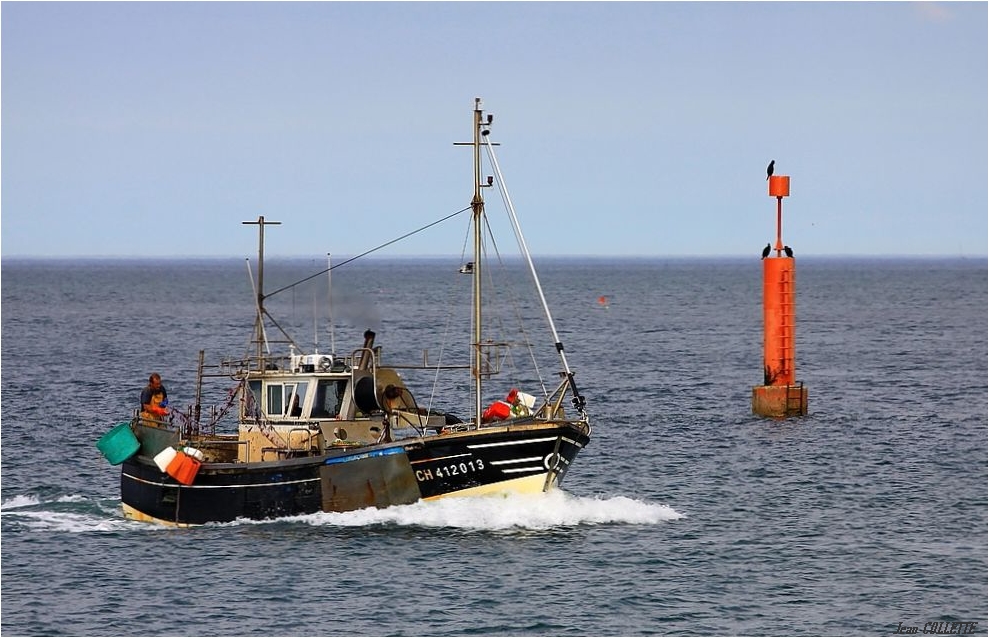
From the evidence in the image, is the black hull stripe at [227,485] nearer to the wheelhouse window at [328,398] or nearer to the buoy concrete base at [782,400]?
the wheelhouse window at [328,398]

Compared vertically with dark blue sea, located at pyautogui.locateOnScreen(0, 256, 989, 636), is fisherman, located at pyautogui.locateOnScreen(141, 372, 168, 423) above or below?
above

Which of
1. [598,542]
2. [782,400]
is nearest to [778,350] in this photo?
[782,400]

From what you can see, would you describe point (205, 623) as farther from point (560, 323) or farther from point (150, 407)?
point (560, 323)

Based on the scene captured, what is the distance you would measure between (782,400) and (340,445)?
2802cm

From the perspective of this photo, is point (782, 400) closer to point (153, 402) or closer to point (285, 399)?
point (285, 399)

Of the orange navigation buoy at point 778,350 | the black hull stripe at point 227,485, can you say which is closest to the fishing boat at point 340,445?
the black hull stripe at point 227,485

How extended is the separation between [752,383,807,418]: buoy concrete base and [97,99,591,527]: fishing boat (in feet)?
77.9

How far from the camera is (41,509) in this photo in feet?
145

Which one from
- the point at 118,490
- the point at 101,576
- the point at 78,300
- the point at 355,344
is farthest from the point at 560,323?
the point at 101,576

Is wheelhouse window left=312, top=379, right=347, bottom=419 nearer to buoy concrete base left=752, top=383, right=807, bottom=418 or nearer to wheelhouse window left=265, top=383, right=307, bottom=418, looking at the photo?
wheelhouse window left=265, top=383, right=307, bottom=418

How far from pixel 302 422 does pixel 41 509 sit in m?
8.69

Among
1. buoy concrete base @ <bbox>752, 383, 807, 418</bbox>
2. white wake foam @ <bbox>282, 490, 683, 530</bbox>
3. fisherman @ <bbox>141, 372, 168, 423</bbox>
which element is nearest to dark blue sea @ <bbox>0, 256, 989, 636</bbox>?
white wake foam @ <bbox>282, 490, 683, 530</bbox>

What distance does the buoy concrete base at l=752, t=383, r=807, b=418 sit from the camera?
63406mm

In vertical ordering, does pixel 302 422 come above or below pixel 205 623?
above
